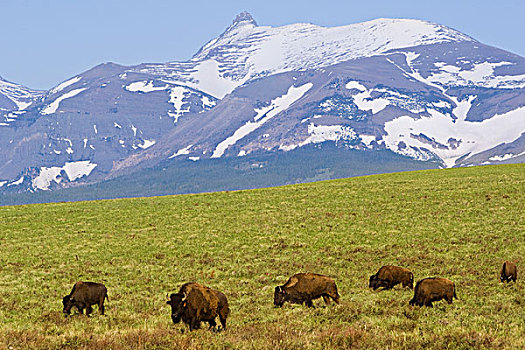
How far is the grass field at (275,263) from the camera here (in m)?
15.8

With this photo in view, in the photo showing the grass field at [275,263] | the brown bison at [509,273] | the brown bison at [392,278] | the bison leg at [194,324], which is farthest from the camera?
the brown bison at [392,278]

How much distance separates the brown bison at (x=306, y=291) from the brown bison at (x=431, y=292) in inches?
Answer: 111

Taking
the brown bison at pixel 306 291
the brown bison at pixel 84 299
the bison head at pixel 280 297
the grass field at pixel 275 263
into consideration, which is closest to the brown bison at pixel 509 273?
the grass field at pixel 275 263

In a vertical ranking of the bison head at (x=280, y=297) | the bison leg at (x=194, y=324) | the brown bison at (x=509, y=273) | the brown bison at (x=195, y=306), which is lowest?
the brown bison at (x=509, y=273)

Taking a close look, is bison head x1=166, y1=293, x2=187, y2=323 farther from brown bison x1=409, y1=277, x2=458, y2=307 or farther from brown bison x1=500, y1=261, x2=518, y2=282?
brown bison x1=500, y1=261, x2=518, y2=282

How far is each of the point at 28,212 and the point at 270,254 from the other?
114 feet

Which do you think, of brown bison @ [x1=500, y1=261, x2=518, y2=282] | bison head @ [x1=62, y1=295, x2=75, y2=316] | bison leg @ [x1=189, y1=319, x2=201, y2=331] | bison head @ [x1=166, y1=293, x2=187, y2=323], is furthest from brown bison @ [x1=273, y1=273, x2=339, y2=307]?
brown bison @ [x1=500, y1=261, x2=518, y2=282]

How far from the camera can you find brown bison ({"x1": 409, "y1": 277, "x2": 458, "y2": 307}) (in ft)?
65.0

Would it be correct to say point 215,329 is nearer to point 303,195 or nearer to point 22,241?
point 22,241

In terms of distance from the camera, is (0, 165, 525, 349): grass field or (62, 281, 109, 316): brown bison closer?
(0, 165, 525, 349): grass field

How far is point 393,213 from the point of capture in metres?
43.1

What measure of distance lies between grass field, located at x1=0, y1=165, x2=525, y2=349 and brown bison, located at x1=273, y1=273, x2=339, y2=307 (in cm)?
37

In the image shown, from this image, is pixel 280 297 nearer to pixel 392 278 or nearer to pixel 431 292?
pixel 431 292

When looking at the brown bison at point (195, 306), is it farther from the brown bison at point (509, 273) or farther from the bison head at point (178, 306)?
the brown bison at point (509, 273)
